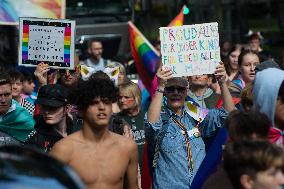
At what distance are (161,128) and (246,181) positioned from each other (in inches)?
107

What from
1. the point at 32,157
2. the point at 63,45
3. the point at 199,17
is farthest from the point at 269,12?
the point at 32,157

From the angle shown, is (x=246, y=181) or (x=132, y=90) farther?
(x=132, y=90)

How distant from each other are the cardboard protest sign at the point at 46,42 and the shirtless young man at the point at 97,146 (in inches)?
120

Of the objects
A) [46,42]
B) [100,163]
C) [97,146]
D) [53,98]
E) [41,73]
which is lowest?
[100,163]

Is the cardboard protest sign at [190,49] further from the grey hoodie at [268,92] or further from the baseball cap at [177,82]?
the grey hoodie at [268,92]

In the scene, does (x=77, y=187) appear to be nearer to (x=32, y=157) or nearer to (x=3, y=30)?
(x=32, y=157)

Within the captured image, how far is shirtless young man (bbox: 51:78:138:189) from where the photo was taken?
580 centimetres

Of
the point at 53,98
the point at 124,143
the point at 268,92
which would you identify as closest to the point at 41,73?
the point at 53,98

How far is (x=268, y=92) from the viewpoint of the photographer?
5.30 m

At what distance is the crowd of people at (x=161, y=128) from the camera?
4.75 meters

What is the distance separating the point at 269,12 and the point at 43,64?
21.9m

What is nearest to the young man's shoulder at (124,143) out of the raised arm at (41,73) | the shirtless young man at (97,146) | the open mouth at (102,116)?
the shirtless young man at (97,146)

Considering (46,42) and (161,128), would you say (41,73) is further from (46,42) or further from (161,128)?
(161,128)

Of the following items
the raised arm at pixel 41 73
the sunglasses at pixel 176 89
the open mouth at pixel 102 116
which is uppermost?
the raised arm at pixel 41 73
